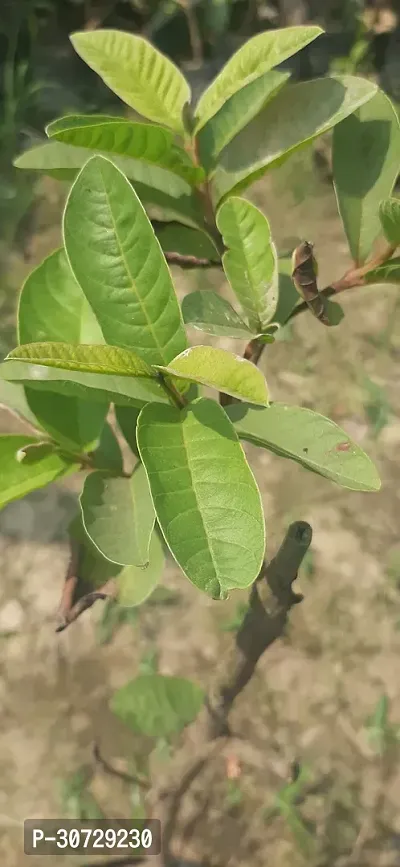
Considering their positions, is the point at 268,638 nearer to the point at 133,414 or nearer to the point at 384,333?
the point at 133,414

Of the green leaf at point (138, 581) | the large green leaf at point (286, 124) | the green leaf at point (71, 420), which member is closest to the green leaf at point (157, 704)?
the green leaf at point (138, 581)

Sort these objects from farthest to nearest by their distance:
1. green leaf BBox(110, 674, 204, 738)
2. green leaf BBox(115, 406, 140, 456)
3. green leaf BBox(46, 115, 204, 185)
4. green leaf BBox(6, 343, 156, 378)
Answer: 1. green leaf BBox(110, 674, 204, 738)
2. green leaf BBox(115, 406, 140, 456)
3. green leaf BBox(46, 115, 204, 185)
4. green leaf BBox(6, 343, 156, 378)

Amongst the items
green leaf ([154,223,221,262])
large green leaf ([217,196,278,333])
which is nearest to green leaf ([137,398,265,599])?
large green leaf ([217,196,278,333])

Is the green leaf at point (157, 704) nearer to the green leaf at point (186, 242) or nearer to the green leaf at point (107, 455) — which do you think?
the green leaf at point (107, 455)

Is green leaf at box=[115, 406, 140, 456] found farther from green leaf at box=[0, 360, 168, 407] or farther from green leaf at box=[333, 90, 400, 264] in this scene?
green leaf at box=[333, 90, 400, 264]

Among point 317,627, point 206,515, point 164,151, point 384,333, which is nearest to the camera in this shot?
point 206,515

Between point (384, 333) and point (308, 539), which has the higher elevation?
point (308, 539)

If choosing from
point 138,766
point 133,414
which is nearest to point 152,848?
point 138,766
